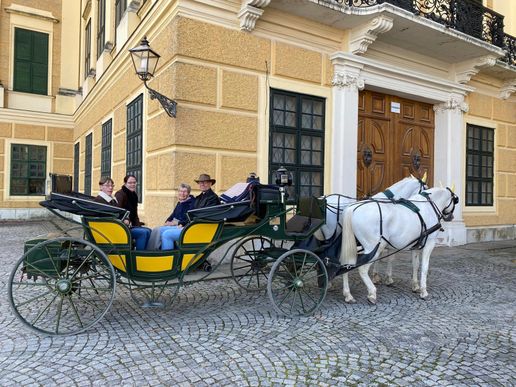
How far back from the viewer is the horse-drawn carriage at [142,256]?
3738 millimetres

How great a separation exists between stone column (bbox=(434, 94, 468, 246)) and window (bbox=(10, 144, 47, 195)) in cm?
1393

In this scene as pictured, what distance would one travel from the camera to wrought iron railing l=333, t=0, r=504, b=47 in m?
8.24

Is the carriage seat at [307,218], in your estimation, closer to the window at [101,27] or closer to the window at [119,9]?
the window at [119,9]

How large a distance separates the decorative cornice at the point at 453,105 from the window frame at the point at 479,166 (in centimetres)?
67

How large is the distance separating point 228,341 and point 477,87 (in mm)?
10135

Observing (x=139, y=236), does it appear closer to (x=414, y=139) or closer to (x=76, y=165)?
(x=414, y=139)

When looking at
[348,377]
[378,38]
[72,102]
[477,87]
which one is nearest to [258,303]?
[348,377]

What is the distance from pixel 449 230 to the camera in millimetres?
10039

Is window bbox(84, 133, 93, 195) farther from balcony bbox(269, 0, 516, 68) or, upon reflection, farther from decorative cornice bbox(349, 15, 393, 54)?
decorative cornice bbox(349, 15, 393, 54)

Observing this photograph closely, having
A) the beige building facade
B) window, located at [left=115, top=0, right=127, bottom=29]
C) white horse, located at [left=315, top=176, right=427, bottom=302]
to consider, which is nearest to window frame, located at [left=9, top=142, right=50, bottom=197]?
the beige building facade

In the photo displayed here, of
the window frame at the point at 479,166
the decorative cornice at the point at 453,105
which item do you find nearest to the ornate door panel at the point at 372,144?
the decorative cornice at the point at 453,105

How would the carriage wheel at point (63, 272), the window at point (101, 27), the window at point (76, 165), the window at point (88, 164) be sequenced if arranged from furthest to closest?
1. the window at point (76, 165)
2. the window at point (88, 164)
3. the window at point (101, 27)
4. the carriage wheel at point (63, 272)

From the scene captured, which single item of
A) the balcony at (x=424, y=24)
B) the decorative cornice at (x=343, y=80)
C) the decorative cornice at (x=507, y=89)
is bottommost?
the decorative cornice at (x=343, y=80)

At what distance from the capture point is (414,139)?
978 cm
